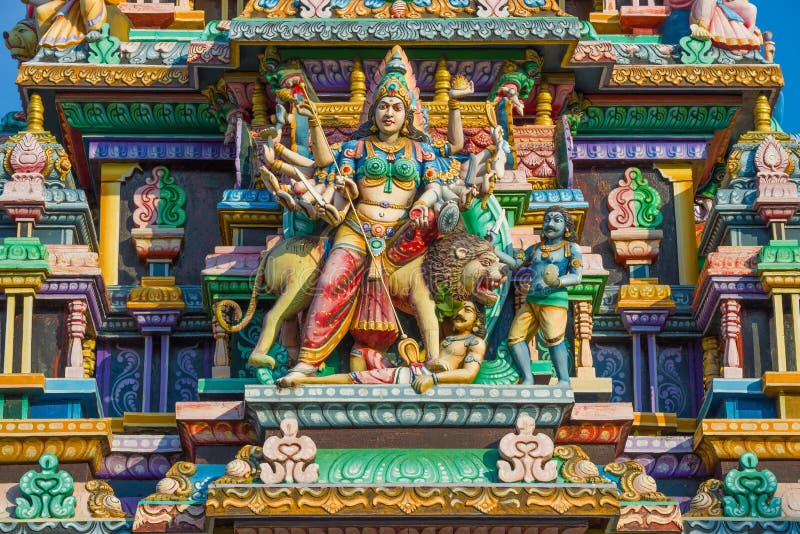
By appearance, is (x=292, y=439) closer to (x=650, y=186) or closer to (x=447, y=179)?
(x=447, y=179)

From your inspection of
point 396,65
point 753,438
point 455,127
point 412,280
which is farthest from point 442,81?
point 753,438

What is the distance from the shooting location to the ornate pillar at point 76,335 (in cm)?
2981

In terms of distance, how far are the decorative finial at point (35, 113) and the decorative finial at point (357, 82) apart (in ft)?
11.1

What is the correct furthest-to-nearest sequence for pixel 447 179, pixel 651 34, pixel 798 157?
pixel 651 34 → pixel 798 157 → pixel 447 179

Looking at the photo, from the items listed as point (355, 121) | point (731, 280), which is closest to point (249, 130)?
point (355, 121)

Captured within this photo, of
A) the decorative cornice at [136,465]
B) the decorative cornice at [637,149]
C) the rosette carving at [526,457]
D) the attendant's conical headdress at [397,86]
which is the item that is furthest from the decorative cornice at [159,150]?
the rosette carving at [526,457]

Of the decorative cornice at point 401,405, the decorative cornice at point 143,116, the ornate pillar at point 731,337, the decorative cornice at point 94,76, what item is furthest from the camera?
the decorative cornice at point 143,116

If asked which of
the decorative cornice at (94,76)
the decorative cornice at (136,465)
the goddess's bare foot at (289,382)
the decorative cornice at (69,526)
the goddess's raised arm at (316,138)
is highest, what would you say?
the decorative cornice at (94,76)

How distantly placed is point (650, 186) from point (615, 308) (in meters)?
1.68

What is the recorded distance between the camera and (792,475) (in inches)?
1134

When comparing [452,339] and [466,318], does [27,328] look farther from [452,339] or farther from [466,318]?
[466,318]

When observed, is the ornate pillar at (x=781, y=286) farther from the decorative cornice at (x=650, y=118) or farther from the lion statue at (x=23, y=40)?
the lion statue at (x=23, y=40)

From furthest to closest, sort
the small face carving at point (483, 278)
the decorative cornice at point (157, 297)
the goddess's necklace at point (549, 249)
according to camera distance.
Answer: the decorative cornice at point (157, 297) < the goddess's necklace at point (549, 249) < the small face carving at point (483, 278)

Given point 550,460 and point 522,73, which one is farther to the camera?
point 522,73
